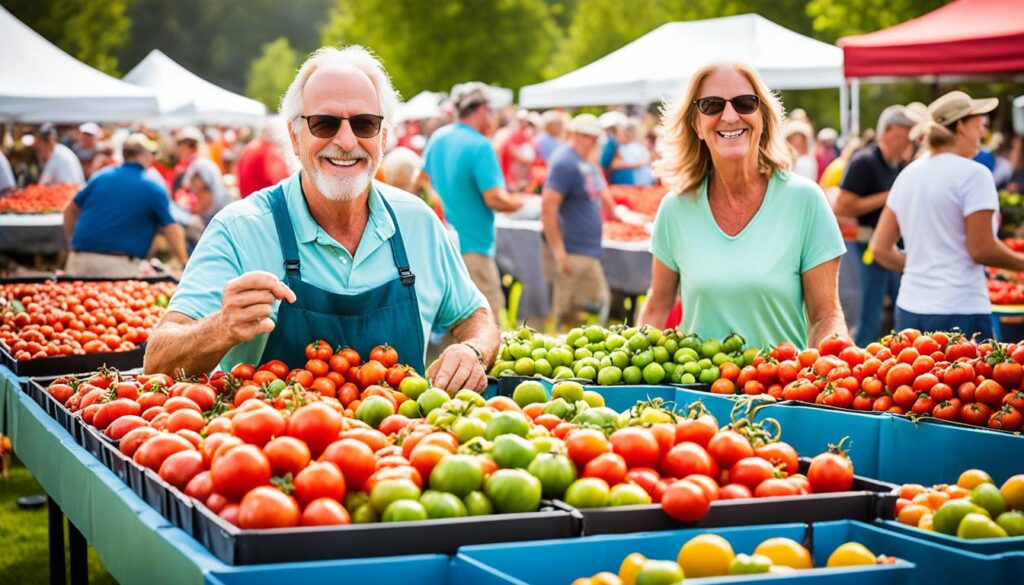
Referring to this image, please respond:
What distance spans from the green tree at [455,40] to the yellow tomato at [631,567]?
164ft

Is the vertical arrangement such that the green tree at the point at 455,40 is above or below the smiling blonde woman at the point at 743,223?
above

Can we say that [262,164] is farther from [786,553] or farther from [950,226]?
[786,553]

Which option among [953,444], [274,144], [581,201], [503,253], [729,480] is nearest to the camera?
[729,480]

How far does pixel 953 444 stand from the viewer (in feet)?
11.4

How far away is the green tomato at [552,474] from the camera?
245 cm

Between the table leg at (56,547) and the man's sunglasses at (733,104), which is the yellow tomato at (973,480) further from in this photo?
the table leg at (56,547)

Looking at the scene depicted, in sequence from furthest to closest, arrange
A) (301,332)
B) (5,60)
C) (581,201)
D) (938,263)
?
(5,60)
(581,201)
(938,263)
(301,332)

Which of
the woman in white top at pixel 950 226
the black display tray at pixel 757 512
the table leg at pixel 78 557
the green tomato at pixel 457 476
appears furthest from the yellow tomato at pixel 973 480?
the woman in white top at pixel 950 226

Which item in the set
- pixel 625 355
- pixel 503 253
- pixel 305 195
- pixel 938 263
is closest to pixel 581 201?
pixel 503 253

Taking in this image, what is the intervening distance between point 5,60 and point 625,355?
42.1ft

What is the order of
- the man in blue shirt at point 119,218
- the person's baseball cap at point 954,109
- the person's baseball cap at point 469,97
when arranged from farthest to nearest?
1. the person's baseball cap at point 469,97
2. the man in blue shirt at point 119,218
3. the person's baseball cap at point 954,109

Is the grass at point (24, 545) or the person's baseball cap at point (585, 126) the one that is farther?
the person's baseball cap at point (585, 126)

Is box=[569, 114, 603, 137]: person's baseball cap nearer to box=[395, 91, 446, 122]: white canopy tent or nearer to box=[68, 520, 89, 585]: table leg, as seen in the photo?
box=[68, 520, 89, 585]: table leg

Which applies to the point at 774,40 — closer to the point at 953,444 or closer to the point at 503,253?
the point at 503,253
